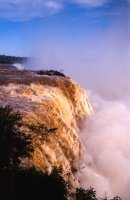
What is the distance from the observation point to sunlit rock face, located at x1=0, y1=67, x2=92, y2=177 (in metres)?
16.5

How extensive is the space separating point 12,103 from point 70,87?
9907 mm

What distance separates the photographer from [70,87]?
→ 94.4 ft

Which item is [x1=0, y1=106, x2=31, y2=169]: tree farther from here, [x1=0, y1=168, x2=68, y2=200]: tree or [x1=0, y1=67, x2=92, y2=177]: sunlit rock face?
[x1=0, y1=67, x2=92, y2=177]: sunlit rock face

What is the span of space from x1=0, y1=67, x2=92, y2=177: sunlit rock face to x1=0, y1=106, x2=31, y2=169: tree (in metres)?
0.93

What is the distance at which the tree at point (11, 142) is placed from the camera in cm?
1286

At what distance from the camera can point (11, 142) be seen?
44.2ft

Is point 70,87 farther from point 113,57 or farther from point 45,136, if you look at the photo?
point 113,57

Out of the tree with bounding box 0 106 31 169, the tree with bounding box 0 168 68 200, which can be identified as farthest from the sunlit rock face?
the tree with bounding box 0 168 68 200

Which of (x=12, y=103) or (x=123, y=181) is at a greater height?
(x=12, y=103)

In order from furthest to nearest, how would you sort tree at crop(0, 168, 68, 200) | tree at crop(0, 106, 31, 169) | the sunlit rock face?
the sunlit rock face
tree at crop(0, 106, 31, 169)
tree at crop(0, 168, 68, 200)

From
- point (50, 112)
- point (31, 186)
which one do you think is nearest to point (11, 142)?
point (31, 186)

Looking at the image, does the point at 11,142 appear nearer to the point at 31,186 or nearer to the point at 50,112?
the point at 31,186

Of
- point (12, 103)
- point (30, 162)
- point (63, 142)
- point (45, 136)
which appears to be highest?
point (12, 103)

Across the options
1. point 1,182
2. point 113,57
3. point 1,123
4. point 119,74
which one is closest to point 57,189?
point 1,182
